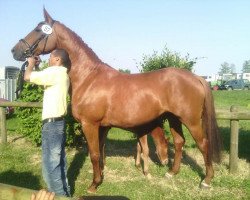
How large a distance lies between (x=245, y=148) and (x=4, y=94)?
14844 millimetres

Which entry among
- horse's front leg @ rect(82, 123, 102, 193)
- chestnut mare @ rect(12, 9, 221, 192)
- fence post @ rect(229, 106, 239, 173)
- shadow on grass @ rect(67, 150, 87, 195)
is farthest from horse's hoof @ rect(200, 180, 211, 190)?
shadow on grass @ rect(67, 150, 87, 195)

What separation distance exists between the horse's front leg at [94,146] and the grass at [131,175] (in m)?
0.14

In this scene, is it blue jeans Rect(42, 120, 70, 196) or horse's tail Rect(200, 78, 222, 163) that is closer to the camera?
blue jeans Rect(42, 120, 70, 196)

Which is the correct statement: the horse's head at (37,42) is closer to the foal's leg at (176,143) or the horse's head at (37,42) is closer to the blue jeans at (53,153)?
the blue jeans at (53,153)

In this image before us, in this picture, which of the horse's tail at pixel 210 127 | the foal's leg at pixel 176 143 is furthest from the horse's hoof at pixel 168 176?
the horse's tail at pixel 210 127

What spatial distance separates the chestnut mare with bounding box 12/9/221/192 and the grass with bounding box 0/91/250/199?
31cm

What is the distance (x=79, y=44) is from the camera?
4926 millimetres

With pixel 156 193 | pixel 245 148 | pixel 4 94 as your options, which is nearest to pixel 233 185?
pixel 156 193

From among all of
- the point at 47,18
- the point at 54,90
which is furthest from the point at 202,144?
the point at 47,18

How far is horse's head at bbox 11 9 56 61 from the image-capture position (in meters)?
4.77

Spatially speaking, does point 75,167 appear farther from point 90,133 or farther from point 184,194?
point 184,194

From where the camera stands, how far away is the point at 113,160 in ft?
21.1

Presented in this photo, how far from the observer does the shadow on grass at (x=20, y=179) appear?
506 cm

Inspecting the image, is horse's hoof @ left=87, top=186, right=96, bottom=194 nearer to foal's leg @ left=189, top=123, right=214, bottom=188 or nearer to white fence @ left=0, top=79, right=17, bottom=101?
foal's leg @ left=189, top=123, right=214, bottom=188
